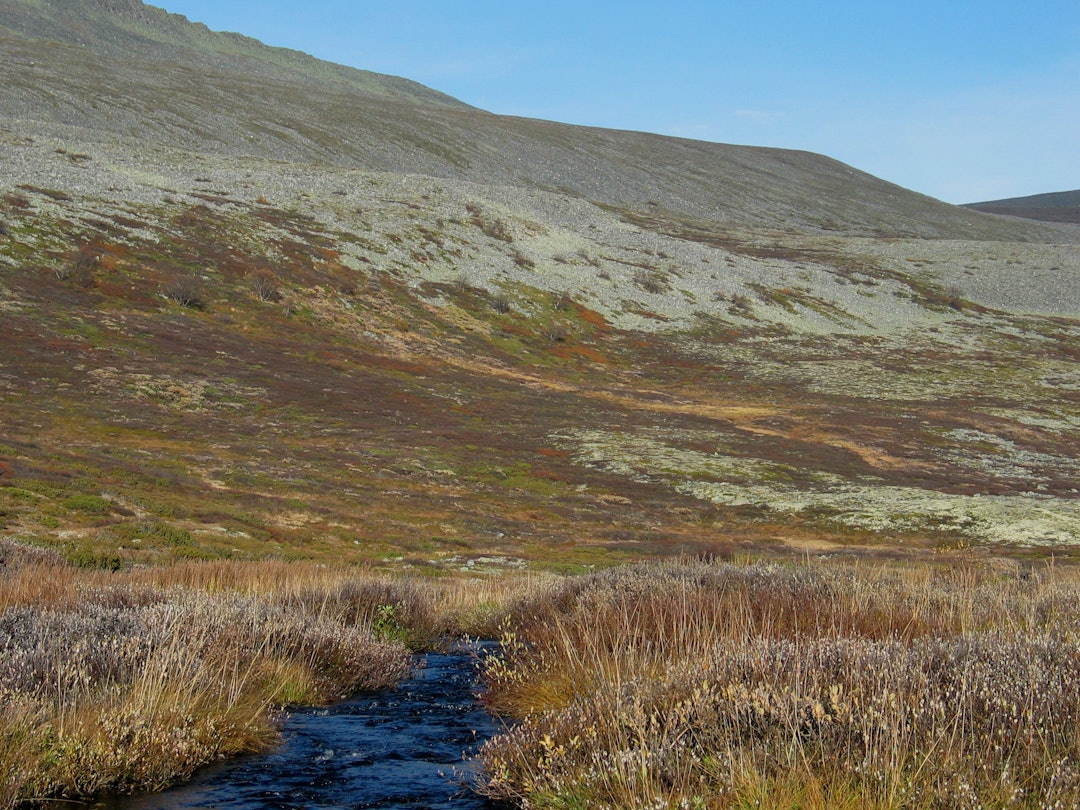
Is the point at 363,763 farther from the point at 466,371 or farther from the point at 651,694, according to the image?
the point at 466,371

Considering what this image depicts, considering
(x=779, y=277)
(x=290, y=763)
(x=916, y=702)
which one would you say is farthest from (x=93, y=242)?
(x=779, y=277)

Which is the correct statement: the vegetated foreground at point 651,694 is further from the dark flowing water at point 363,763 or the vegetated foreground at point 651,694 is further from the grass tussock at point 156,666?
the dark flowing water at point 363,763

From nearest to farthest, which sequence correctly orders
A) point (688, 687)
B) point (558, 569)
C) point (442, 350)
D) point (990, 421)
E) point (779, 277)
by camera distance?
point (688, 687) < point (558, 569) < point (990, 421) < point (442, 350) < point (779, 277)

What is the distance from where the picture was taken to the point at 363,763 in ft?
27.8

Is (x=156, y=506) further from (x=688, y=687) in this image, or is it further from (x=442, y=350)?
(x=442, y=350)

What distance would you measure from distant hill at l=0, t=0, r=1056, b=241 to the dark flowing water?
305ft

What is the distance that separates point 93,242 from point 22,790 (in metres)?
58.4

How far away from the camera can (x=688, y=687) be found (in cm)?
695

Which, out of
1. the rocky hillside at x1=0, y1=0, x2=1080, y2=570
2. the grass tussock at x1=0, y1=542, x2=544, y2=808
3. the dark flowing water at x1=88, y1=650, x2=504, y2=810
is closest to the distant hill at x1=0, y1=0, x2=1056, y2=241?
the rocky hillside at x1=0, y1=0, x2=1080, y2=570

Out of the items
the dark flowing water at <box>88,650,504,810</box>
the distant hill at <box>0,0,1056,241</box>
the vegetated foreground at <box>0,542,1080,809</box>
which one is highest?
the distant hill at <box>0,0,1056,241</box>

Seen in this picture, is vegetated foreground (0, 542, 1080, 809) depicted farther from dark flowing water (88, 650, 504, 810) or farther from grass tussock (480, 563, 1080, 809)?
dark flowing water (88, 650, 504, 810)

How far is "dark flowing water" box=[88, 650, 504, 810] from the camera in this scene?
23.9ft

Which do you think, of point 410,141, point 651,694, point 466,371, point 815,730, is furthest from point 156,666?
point 410,141

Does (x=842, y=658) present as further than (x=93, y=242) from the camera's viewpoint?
No
